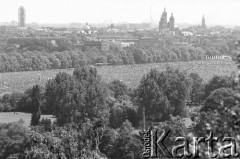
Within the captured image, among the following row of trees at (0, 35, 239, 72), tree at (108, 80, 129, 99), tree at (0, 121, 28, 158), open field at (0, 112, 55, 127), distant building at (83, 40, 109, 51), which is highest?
tree at (0, 121, 28, 158)

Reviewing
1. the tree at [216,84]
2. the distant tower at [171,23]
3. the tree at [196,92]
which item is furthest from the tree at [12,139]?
the distant tower at [171,23]

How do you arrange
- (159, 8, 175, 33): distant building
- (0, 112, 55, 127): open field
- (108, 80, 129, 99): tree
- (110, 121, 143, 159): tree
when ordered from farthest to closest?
1. (159, 8, 175, 33): distant building
2. (108, 80, 129, 99): tree
3. (0, 112, 55, 127): open field
4. (110, 121, 143, 159): tree

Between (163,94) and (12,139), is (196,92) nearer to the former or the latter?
(163,94)

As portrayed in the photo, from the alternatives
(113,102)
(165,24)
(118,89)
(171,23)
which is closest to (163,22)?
(165,24)

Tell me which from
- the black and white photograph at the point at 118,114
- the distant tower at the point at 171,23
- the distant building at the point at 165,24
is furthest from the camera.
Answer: the distant building at the point at 165,24

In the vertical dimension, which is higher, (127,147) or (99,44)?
(127,147)

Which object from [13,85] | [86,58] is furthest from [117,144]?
[86,58]

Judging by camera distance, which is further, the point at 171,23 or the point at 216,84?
the point at 171,23

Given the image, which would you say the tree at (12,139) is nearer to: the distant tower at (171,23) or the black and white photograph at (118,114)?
the black and white photograph at (118,114)

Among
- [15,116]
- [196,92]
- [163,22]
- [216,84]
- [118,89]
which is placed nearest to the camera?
[15,116]

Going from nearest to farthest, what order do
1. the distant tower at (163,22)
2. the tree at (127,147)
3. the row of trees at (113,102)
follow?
the tree at (127,147), the row of trees at (113,102), the distant tower at (163,22)

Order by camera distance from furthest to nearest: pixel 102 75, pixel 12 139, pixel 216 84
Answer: pixel 102 75 < pixel 216 84 < pixel 12 139

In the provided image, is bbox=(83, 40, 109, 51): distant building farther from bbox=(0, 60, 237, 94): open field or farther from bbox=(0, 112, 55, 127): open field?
bbox=(0, 112, 55, 127): open field

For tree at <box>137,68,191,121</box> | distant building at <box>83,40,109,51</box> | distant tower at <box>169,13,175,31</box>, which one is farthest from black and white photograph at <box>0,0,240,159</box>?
distant tower at <box>169,13,175,31</box>
